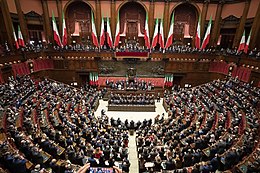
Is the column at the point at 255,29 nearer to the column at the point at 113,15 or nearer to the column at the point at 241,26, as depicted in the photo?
the column at the point at 241,26

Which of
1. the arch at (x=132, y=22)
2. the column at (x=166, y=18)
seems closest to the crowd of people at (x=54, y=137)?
the arch at (x=132, y=22)

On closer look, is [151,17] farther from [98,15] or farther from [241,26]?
[241,26]

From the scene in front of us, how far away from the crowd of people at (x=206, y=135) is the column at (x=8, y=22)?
54.6 feet

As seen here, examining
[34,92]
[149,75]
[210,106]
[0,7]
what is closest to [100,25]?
[149,75]

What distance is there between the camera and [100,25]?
2336cm

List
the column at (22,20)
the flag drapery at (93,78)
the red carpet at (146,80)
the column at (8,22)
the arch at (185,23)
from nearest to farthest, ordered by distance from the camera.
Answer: the column at (8,22) < the column at (22,20) < the flag drapery at (93,78) < the red carpet at (146,80) < the arch at (185,23)

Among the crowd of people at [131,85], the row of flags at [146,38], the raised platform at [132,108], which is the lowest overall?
the raised platform at [132,108]

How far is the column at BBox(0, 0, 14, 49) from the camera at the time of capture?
59.3 ft

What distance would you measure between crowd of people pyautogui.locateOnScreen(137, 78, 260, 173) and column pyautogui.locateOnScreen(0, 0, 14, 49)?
54.6 ft

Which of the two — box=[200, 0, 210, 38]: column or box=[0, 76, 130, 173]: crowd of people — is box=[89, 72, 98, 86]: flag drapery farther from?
box=[200, 0, 210, 38]: column

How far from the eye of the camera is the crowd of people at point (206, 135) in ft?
25.9

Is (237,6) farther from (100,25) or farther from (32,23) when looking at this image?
(32,23)

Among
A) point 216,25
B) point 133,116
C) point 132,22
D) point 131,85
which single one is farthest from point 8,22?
point 216,25

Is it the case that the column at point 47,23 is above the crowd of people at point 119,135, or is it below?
above
